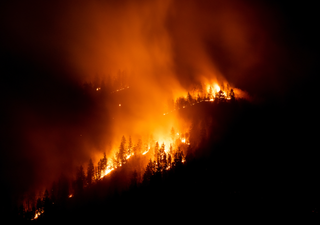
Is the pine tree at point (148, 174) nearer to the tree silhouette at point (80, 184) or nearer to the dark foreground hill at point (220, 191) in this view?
the dark foreground hill at point (220, 191)

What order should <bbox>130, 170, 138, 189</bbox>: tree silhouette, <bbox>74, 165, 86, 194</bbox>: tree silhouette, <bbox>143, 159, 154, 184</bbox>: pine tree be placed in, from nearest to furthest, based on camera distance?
1. <bbox>130, 170, 138, 189</bbox>: tree silhouette
2. <bbox>143, 159, 154, 184</bbox>: pine tree
3. <bbox>74, 165, 86, 194</bbox>: tree silhouette

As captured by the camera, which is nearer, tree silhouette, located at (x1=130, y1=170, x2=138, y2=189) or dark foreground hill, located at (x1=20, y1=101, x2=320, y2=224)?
dark foreground hill, located at (x1=20, y1=101, x2=320, y2=224)

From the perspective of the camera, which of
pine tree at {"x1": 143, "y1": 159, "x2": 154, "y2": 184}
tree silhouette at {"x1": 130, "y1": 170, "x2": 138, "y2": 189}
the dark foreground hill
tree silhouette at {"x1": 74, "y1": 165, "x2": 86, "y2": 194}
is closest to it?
the dark foreground hill

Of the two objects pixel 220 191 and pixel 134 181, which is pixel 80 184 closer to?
pixel 134 181

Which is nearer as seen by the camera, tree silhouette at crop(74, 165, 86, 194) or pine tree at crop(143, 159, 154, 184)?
pine tree at crop(143, 159, 154, 184)

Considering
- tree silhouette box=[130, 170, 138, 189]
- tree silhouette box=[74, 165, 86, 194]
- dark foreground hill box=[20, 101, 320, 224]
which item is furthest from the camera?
tree silhouette box=[74, 165, 86, 194]

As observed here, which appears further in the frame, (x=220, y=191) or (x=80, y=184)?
(x=80, y=184)

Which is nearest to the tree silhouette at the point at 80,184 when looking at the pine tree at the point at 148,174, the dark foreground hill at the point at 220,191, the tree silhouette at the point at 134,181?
the dark foreground hill at the point at 220,191

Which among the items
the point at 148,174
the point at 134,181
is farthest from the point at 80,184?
the point at 148,174

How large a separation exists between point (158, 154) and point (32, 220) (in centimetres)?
5171

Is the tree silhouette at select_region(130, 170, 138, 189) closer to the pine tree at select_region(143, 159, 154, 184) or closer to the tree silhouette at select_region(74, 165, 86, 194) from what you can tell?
the pine tree at select_region(143, 159, 154, 184)

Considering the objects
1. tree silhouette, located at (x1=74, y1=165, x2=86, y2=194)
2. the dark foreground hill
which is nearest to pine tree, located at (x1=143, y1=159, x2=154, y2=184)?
the dark foreground hill

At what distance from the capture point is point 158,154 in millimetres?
95625

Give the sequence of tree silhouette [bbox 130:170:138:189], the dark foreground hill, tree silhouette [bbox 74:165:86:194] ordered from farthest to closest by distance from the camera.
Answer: tree silhouette [bbox 74:165:86:194] → tree silhouette [bbox 130:170:138:189] → the dark foreground hill
